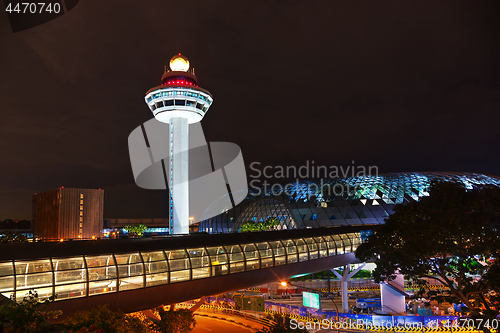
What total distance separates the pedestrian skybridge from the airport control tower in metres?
57.9

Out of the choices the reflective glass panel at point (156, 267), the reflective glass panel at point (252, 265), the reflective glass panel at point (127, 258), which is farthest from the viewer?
the reflective glass panel at point (252, 265)

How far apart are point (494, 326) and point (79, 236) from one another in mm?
130532

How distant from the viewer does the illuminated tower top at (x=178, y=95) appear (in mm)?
93562

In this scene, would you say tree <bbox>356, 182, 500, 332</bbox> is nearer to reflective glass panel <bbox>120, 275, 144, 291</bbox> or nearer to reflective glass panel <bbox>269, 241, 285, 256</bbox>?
reflective glass panel <bbox>269, 241, 285, 256</bbox>

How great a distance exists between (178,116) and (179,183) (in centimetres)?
1801

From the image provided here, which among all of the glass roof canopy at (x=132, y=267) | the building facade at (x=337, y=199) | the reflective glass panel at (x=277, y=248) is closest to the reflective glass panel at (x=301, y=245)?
the glass roof canopy at (x=132, y=267)

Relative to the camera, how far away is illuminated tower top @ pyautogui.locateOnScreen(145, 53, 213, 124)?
93562 millimetres

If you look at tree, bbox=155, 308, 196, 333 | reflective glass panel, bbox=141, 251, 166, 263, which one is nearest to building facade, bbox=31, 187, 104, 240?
tree, bbox=155, 308, 196, 333

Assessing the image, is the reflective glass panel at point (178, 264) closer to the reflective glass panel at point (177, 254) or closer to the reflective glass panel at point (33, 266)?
the reflective glass panel at point (177, 254)

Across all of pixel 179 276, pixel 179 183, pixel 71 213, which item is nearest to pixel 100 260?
pixel 179 276

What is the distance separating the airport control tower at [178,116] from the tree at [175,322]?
63.3m

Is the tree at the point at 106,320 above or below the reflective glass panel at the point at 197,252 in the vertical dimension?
below

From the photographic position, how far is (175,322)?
2786 centimetres

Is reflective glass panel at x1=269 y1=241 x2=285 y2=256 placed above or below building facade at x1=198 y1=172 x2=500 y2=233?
below
